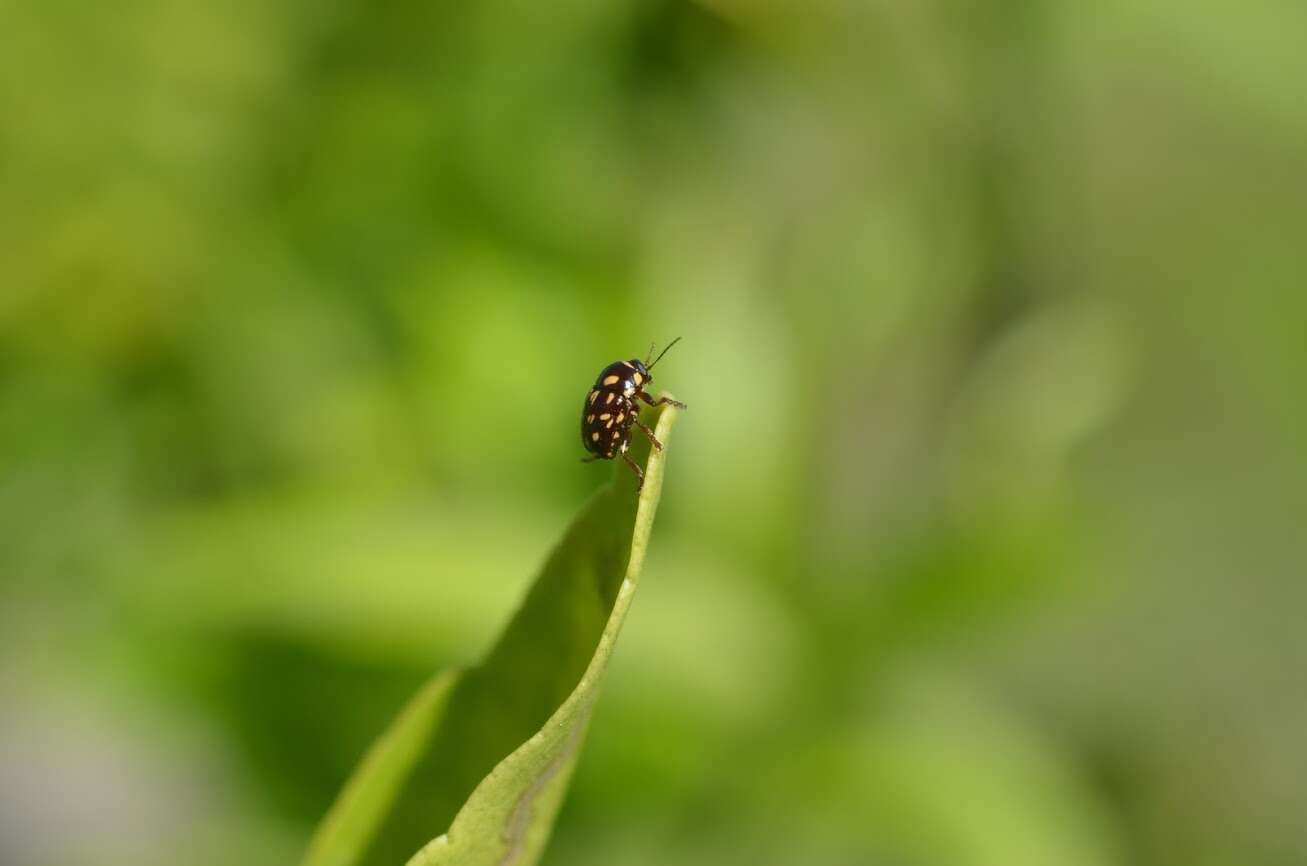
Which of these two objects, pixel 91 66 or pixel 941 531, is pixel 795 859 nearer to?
pixel 941 531

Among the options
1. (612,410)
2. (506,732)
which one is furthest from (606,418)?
(506,732)

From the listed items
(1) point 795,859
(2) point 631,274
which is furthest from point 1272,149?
(1) point 795,859

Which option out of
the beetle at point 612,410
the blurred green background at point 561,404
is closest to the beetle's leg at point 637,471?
the beetle at point 612,410

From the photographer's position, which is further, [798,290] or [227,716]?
[798,290]

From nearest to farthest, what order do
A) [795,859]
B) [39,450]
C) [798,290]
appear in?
[795,859] < [39,450] < [798,290]

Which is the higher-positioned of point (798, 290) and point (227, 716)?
point (798, 290)

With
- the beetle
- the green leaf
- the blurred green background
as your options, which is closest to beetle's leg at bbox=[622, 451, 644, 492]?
the green leaf

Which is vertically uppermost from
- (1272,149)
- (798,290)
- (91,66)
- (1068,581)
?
(1272,149)

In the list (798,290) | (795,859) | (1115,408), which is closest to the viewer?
(795,859)
